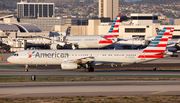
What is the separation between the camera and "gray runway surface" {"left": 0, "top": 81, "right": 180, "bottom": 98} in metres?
29.7

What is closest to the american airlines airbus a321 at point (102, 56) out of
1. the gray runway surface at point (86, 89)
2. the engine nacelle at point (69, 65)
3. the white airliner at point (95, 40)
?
the engine nacelle at point (69, 65)

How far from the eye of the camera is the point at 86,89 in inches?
1262

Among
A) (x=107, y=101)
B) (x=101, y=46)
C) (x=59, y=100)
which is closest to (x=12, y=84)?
(x=59, y=100)

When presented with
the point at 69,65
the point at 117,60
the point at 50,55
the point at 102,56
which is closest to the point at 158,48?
the point at 117,60

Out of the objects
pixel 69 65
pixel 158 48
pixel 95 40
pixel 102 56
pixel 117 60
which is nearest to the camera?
pixel 69 65

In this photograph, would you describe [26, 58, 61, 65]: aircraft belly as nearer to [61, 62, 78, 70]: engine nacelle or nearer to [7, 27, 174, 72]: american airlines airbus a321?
[7, 27, 174, 72]: american airlines airbus a321

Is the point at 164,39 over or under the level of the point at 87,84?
over

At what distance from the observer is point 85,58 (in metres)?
51.4

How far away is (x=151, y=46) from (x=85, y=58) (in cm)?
1174

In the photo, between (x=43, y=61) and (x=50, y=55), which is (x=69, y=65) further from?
(x=43, y=61)

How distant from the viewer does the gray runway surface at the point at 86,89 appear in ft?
97.6

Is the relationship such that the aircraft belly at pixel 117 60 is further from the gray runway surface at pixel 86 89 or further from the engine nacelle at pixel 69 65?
the gray runway surface at pixel 86 89

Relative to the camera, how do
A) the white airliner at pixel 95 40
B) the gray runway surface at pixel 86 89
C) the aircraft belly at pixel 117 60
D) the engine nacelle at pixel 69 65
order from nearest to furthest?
1. the gray runway surface at pixel 86 89
2. the engine nacelle at pixel 69 65
3. the aircraft belly at pixel 117 60
4. the white airliner at pixel 95 40

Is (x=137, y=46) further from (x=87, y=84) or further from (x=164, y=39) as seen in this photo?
(x=87, y=84)
